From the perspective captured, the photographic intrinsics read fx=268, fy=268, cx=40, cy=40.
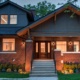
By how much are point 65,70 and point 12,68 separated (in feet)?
17.1

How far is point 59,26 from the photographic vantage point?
2638 cm

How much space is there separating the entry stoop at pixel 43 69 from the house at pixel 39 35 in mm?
637

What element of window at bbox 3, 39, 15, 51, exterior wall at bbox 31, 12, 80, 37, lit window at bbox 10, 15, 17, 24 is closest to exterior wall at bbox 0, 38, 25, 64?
window at bbox 3, 39, 15, 51

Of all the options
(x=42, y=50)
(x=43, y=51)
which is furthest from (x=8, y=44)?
(x=43, y=51)

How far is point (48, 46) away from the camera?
99.4ft

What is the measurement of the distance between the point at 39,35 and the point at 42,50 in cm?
465

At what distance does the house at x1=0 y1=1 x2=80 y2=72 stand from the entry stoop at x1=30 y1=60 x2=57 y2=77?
637 millimetres

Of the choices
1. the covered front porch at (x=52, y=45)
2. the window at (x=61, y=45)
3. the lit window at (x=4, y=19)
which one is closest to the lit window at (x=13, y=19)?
the lit window at (x=4, y=19)

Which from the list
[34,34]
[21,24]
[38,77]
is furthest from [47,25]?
[38,77]

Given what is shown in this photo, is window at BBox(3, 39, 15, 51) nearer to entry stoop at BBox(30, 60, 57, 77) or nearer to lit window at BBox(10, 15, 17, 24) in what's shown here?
lit window at BBox(10, 15, 17, 24)

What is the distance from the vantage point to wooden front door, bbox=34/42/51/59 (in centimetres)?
3028

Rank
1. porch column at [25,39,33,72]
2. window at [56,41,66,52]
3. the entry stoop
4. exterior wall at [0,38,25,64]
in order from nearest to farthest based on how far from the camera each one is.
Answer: the entry stoop
porch column at [25,39,33,72]
exterior wall at [0,38,25,64]
window at [56,41,66,52]

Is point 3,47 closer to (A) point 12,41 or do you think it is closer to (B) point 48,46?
(A) point 12,41

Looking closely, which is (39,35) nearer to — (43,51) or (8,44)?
(8,44)
